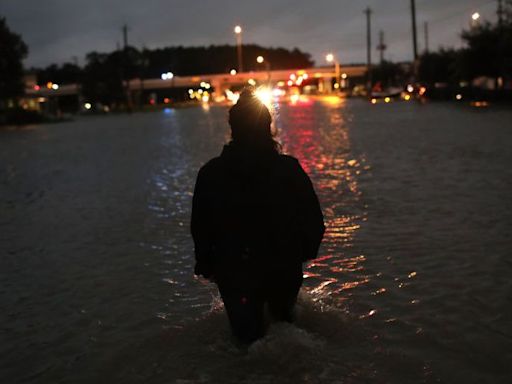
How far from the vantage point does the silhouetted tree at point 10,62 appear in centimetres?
6831

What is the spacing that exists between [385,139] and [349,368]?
724 inches

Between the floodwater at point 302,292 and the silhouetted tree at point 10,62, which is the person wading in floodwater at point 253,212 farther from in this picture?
the silhouetted tree at point 10,62

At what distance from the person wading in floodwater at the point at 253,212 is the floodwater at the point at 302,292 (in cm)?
60

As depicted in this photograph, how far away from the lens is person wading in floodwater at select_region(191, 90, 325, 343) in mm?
4164

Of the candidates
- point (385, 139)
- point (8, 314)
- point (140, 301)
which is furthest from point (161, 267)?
point (385, 139)

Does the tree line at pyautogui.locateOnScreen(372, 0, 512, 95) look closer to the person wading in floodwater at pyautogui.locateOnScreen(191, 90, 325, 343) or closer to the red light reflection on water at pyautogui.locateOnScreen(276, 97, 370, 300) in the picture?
the red light reflection on water at pyautogui.locateOnScreen(276, 97, 370, 300)

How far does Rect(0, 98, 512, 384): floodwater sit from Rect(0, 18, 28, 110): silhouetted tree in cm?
5964

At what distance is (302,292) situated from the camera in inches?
242

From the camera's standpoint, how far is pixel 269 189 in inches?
164

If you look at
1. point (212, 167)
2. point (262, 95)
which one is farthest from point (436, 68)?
point (212, 167)

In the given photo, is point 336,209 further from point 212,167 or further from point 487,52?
point 487,52

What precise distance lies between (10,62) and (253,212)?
233ft

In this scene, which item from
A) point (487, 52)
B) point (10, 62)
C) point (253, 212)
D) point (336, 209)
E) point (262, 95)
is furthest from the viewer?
point (10, 62)

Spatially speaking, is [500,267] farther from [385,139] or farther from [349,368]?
[385,139]
